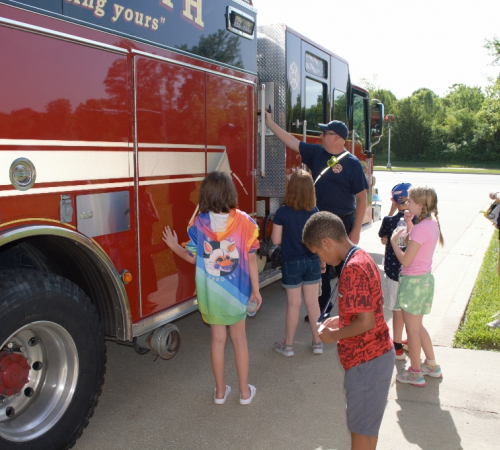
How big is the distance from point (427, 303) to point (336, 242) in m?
1.73

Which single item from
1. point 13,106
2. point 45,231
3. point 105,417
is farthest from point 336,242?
point 105,417

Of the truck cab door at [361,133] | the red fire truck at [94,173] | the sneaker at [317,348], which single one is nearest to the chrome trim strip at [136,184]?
the red fire truck at [94,173]

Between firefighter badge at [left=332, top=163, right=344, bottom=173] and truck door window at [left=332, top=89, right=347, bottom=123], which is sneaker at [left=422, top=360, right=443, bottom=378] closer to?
firefighter badge at [left=332, top=163, right=344, bottom=173]

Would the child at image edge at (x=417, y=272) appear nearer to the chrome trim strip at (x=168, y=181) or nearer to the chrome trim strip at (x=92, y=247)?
the chrome trim strip at (x=168, y=181)

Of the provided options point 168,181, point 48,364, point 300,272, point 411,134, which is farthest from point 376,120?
point 411,134

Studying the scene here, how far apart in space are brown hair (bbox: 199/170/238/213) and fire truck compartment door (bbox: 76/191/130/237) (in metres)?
0.51

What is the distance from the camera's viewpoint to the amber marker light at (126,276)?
3.41 meters

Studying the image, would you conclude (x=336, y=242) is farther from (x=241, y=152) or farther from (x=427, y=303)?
(x=241, y=152)

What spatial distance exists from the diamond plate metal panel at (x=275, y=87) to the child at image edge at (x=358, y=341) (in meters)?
3.13

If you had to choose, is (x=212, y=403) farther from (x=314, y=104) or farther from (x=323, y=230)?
(x=314, y=104)

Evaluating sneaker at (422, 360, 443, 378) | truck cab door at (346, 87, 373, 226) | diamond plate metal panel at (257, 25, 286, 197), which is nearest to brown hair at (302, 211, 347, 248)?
sneaker at (422, 360, 443, 378)

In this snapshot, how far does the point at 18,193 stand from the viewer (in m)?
Result: 2.68

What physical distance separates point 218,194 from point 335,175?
1.93 m

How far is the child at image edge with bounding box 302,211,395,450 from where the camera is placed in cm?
251
